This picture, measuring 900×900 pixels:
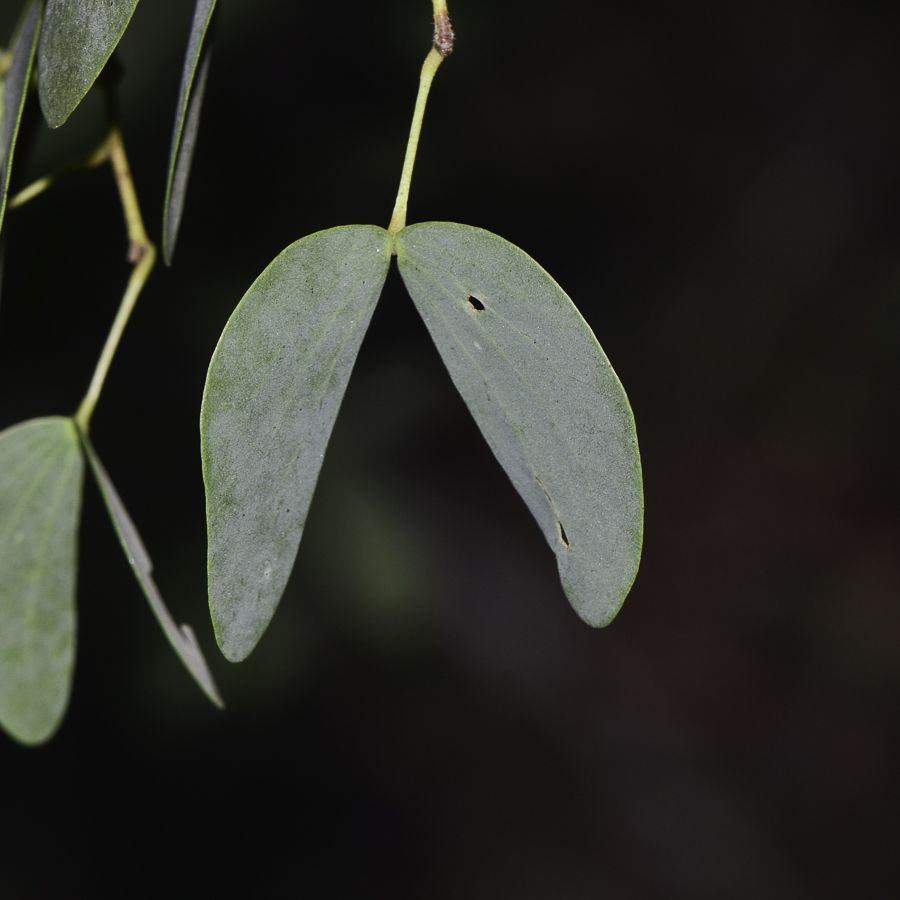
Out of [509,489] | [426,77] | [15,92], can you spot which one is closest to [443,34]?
[426,77]

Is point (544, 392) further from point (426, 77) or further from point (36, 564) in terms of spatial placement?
point (36, 564)

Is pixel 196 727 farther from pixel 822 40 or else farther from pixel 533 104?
pixel 822 40

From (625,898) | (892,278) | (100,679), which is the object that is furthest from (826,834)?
(100,679)

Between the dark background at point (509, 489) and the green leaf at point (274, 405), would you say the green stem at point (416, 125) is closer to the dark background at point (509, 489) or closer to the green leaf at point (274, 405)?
the green leaf at point (274, 405)

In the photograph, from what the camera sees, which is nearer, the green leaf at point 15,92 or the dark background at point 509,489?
the green leaf at point 15,92

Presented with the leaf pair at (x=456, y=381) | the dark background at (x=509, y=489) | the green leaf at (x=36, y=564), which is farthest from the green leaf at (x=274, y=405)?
the dark background at (x=509, y=489)

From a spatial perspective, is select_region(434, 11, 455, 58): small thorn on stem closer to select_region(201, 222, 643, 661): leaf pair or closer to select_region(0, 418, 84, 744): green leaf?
select_region(201, 222, 643, 661): leaf pair
